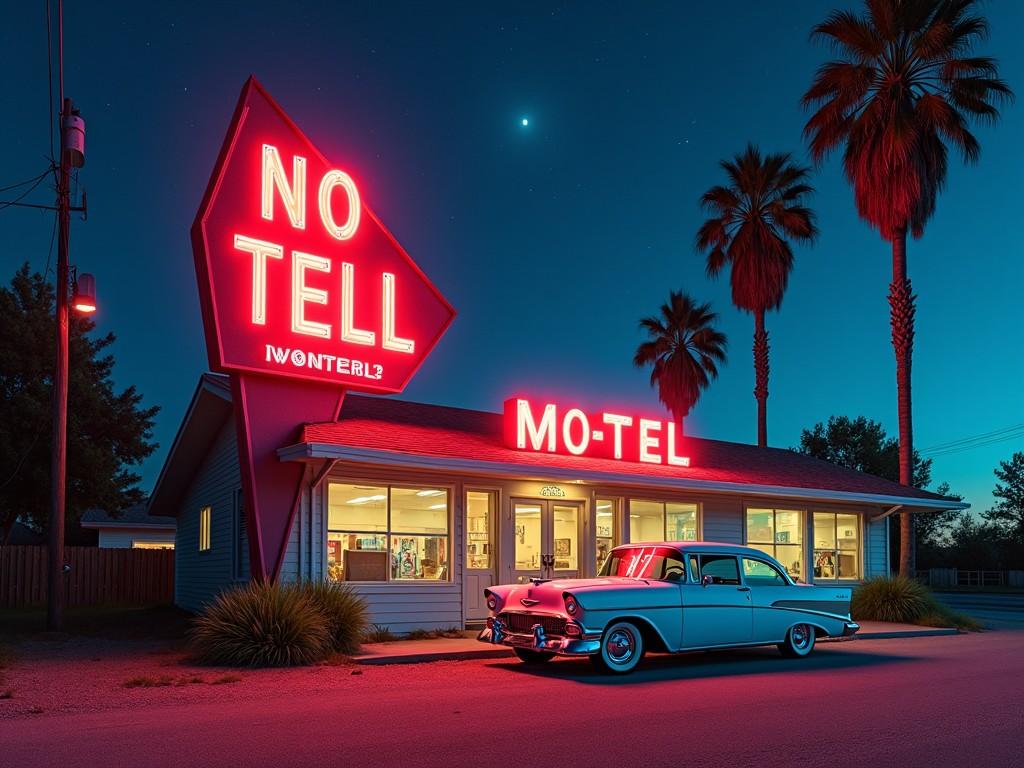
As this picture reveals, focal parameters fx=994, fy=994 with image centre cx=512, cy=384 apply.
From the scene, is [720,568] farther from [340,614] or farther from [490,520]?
[490,520]

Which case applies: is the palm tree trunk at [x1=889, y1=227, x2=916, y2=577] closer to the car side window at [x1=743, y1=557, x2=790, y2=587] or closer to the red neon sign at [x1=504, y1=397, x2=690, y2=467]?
the red neon sign at [x1=504, y1=397, x2=690, y2=467]

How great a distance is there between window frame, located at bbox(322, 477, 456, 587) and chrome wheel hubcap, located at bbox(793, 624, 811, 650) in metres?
6.09

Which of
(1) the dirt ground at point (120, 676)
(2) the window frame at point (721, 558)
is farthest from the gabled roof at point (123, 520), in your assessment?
(2) the window frame at point (721, 558)

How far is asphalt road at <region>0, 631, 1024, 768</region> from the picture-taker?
7.41 meters

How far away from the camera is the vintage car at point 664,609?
12.0 metres

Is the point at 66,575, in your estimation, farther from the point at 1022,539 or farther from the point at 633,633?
the point at 1022,539

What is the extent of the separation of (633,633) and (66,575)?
20672 millimetres

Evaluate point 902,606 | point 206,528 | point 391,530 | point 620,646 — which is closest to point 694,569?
point 620,646

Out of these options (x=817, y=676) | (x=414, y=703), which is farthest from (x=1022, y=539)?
(x=414, y=703)

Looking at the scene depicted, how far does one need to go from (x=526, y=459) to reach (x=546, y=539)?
5.61ft

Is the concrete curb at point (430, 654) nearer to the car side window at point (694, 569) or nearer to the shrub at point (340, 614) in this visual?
the shrub at point (340, 614)

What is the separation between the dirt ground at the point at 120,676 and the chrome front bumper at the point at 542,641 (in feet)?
4.74

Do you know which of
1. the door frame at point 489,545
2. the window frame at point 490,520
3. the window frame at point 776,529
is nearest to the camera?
the door frame at point 489,545

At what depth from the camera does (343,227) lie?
1761cm
